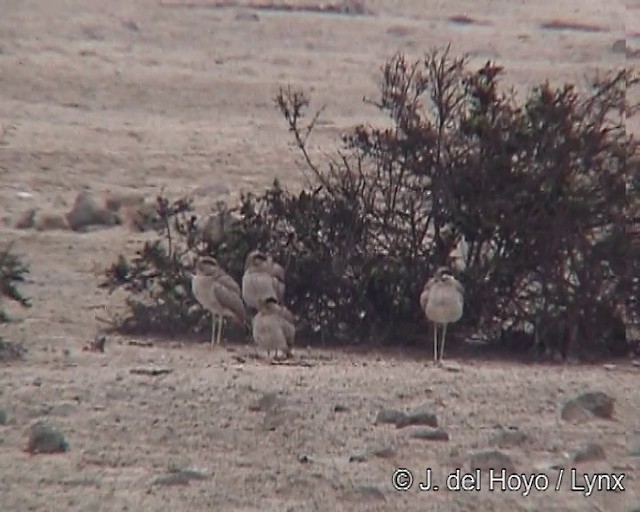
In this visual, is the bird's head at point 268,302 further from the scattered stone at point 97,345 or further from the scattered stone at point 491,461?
the scattered stone at point 491,461

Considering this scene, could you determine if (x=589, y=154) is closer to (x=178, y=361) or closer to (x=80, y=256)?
(x=178, y=361)

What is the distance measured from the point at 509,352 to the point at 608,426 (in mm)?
3050

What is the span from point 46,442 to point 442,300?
345 cm

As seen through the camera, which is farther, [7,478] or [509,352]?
[509,352]

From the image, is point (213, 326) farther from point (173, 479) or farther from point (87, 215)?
point (87, 215)

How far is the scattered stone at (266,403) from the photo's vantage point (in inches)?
373

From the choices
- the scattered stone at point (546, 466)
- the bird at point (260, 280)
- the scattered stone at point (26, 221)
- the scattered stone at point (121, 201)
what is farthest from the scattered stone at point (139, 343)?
the scattered stone at point (121, 201)

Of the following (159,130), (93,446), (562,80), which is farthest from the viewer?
(562,80)

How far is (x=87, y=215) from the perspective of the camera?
17.0m

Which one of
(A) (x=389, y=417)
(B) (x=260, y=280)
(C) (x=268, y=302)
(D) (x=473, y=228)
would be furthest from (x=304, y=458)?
(D) (x=473, y=228)

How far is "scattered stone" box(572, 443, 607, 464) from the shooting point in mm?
8609

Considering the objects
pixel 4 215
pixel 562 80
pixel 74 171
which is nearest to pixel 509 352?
pixel 4 215

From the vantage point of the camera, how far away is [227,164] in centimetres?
2084

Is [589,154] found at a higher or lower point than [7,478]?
higher
